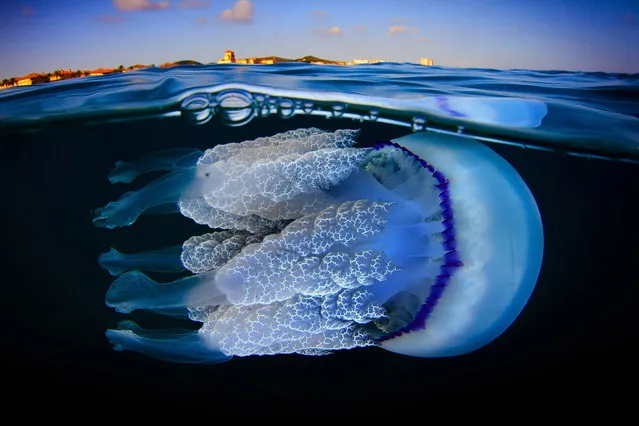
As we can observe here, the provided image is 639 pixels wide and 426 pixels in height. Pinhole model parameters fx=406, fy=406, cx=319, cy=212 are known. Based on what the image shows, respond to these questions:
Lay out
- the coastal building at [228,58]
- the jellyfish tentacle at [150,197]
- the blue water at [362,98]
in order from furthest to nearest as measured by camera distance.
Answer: the coastal building at [228,58] < the blue water at [362,98] < the jellyfish tentacle at [150,197]

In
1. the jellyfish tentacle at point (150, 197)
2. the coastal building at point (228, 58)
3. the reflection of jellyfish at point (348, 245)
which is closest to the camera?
the reflection of jellyfish at point (348, 245)

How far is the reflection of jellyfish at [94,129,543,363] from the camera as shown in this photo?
1818 mm

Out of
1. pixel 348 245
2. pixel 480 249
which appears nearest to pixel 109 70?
pixel 348 245

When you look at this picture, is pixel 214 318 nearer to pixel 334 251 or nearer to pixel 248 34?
pixel 334 251

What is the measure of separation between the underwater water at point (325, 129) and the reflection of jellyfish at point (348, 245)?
0.87 m

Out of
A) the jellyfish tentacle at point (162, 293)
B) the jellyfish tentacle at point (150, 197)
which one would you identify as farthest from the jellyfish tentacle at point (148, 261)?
the jellyfish tentacle at point (150, 197)

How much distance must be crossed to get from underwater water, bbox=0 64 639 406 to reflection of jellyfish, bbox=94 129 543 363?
2.85ft

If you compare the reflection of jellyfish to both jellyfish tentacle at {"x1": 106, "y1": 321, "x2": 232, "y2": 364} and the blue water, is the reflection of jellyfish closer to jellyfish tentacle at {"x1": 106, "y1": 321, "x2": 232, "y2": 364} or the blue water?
jellyfish tentacle at {"x1": 106, "y1": 321, "x2": 232, "y2": 364}

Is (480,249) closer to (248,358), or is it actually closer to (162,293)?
(162,293)

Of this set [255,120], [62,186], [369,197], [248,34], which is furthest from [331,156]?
[62,186]

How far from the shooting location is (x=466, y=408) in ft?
11.3

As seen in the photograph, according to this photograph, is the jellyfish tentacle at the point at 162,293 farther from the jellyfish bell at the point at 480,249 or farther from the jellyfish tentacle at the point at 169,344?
the jellyfish bell at the point at 480,249

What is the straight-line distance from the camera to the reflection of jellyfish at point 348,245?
71.6 inches

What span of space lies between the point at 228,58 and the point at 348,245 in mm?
2546
